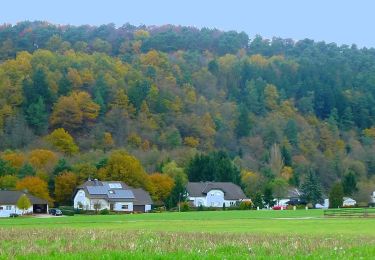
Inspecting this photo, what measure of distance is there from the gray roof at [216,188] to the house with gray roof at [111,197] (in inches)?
568

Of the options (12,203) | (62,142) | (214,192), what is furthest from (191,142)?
(12,203)

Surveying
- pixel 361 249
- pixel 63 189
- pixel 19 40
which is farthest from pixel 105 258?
pixel 19 40

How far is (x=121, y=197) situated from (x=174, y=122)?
197 ft

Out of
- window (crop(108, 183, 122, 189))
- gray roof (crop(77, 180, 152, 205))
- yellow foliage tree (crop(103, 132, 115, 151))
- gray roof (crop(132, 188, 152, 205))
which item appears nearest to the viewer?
gray roof (crop(77, 180, 152, 205))

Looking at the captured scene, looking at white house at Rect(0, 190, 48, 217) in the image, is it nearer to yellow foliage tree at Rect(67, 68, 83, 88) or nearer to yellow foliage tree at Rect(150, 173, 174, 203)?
yellow foliage tree at Rect(150, 173, 174, 203)

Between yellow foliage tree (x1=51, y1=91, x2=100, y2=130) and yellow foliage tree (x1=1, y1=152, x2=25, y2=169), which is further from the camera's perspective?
yellow foliage tree (x1=51, y1=91, x2=100, y2=130)

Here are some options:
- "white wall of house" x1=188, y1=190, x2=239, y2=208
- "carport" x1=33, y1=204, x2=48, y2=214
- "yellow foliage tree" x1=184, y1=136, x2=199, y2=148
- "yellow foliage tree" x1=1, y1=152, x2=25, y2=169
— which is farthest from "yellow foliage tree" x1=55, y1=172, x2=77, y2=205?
"yellow foliage tree" x1=184, y1=136, x2=199, y2=148

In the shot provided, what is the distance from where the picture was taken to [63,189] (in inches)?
4031

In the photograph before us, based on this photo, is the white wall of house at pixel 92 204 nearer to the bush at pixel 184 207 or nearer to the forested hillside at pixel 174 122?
the forested hillside at pixel 174 122

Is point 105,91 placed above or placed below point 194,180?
above

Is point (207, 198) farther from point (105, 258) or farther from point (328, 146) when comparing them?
point (105, 258)

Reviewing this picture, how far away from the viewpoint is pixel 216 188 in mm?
117000

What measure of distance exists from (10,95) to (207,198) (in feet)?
167

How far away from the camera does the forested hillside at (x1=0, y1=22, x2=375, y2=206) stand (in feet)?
373
